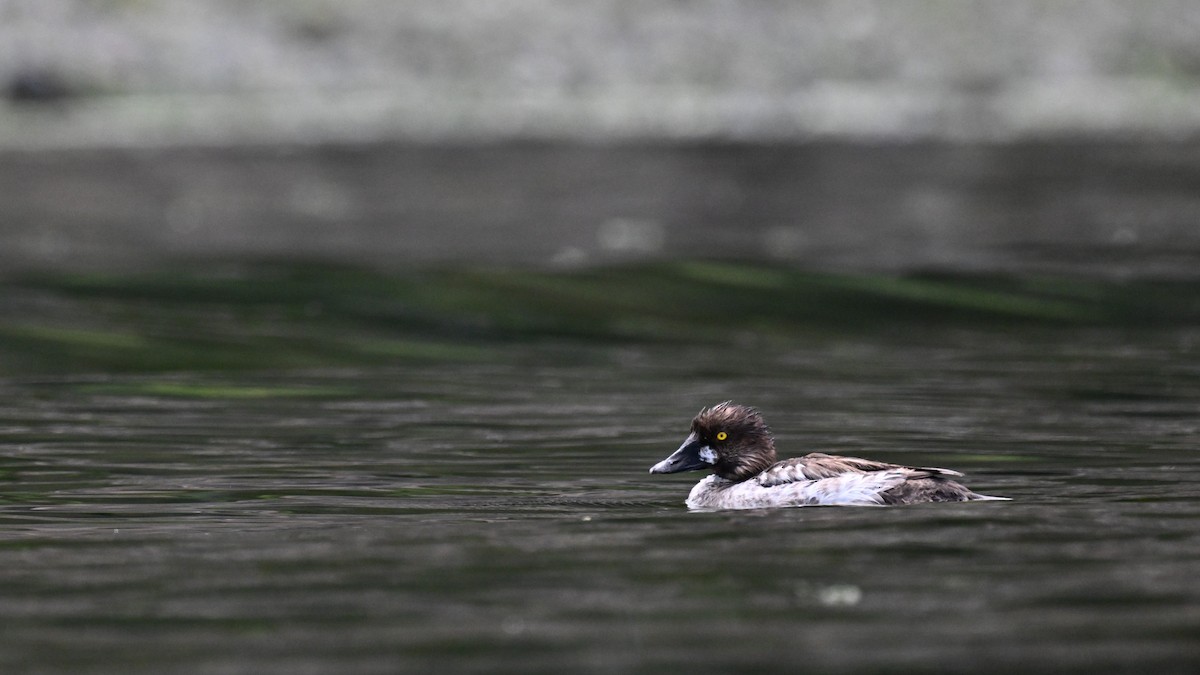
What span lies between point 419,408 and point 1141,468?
4272mm

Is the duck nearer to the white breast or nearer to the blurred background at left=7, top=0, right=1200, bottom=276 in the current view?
the white breast

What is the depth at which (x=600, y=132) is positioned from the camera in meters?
21.7

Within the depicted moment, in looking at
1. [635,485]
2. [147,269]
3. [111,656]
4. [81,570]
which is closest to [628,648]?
[111,656]

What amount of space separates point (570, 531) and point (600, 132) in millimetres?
13997

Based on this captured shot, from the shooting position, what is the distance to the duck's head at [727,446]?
8984 mm

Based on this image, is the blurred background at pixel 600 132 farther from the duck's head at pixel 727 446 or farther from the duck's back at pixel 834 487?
the duck's back at pixel 834 487

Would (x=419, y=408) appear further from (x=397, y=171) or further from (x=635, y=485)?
(x=397, y=171)

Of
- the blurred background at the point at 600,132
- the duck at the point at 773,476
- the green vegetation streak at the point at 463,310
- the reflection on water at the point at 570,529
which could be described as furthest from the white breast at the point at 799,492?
the blurred background at the point at 600,132

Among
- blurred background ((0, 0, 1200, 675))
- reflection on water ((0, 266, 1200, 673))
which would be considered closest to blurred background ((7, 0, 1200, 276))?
blurred background ((0, 0, 1200, 675))

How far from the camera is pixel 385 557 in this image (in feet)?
24.8

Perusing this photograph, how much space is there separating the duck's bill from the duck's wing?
33 centimetres

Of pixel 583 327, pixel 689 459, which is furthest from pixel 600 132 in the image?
pixel 689 459

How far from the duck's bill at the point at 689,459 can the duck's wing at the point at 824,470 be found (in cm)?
33

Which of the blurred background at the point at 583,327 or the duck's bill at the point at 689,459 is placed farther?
the duck's bill at the point at 689,459
